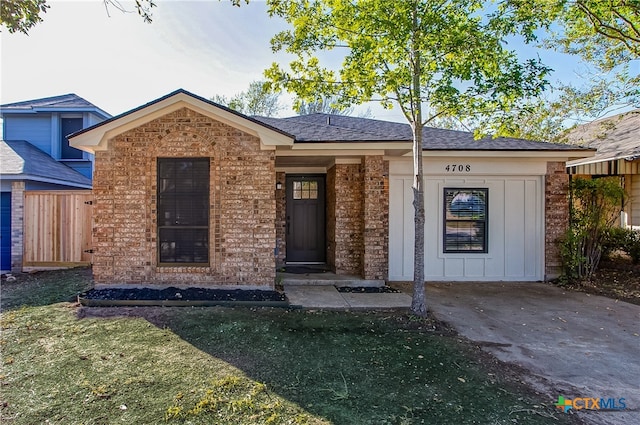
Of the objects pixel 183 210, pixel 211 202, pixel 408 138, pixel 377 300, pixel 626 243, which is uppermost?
pixel 408 138

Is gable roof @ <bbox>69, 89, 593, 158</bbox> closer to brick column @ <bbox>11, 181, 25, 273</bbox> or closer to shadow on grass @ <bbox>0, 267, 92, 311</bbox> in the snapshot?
shadow on grass @ <bbox>0, 267, 92, 311</bbox>

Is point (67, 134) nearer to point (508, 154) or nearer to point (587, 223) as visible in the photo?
point (508, 154)

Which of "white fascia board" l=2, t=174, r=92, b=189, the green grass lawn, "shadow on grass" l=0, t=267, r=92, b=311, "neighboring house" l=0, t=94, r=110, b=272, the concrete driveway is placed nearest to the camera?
the green grass lawn

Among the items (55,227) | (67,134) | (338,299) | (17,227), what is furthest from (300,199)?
(67,134)

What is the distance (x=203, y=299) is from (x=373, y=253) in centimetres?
348

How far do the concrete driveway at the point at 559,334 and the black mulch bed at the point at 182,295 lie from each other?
2964 mm

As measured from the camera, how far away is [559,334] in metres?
4.78

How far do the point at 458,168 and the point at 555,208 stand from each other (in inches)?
94.7

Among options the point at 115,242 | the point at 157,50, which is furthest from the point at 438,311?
the point at 157,50

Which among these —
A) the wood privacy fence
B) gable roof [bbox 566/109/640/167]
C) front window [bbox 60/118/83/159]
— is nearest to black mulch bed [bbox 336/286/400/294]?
gable roof [bbox 566/109/640/167]

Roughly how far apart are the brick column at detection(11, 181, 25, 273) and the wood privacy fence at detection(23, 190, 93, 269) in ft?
0.27

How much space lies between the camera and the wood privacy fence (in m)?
8.69

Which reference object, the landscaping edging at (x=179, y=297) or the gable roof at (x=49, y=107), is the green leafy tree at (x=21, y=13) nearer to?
the landscaping edging at (x=179, y=297)

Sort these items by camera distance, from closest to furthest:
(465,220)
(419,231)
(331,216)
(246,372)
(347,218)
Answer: (246,372), (419,231), (347,218), (465,220), (331,216)
